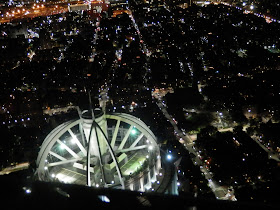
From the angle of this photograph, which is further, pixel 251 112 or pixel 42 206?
pixel 251 112

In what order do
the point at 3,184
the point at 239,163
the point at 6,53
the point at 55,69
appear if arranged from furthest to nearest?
1. the point at 6,53
2. the point at 55,69
3. the point at 239,163
4. the point at 3,184

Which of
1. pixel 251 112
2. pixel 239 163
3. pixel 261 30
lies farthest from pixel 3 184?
pixel 261 30

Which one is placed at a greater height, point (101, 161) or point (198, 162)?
point (198, 162)

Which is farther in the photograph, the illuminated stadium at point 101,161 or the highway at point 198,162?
the highway at point 198,162

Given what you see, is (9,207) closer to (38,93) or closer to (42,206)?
(42,206)

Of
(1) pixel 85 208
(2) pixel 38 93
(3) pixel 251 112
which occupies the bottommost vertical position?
(1) pixel 85 208

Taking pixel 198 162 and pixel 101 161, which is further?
pixel 198 162

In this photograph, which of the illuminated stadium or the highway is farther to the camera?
the highway

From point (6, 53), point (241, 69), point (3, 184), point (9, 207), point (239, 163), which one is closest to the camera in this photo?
point (9, 207)
